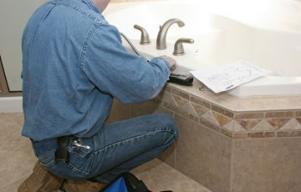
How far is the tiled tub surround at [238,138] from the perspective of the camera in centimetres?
125

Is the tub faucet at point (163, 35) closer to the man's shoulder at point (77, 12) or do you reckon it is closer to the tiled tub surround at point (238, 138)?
the tiled tub surround at point (238, 138)

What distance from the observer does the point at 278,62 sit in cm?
190

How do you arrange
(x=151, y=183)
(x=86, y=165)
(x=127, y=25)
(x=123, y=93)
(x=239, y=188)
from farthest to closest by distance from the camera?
(x=127, y=25), (x=151, y=183), (x=239, y=188), (x=86, y=165), (x=123, y=93)

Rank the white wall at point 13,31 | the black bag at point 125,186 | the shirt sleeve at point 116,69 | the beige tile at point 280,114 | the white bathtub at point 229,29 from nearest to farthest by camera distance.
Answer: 1. the shirt sleeve at point 116,69
2. the beige tile at point 280,114
3. the black bag at point 125,186
4. the white bathtub at point 229,29
5. the white wall at point 13,31

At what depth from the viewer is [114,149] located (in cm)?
130

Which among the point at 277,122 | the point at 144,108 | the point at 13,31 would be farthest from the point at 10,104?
the point at 277,122

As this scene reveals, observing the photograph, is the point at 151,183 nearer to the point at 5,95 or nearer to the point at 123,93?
the point at 123,93

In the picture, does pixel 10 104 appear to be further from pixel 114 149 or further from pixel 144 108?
pixel 114 149

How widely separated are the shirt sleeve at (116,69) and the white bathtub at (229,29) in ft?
1.14

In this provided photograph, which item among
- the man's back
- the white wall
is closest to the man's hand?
the man's back

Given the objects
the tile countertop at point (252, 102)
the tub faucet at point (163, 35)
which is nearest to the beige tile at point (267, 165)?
the tile countertop at point (252, 102)

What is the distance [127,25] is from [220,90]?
100 centimetres

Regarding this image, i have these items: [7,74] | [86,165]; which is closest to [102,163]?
[86,165]

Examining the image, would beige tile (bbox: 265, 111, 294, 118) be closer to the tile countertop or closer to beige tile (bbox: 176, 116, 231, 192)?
the tile countertop
